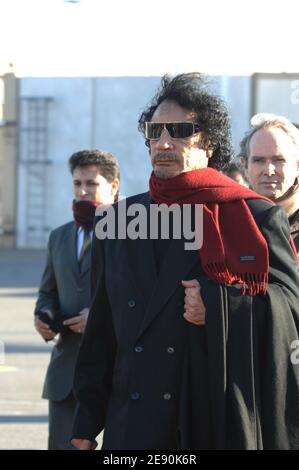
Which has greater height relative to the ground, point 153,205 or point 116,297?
point 153,205

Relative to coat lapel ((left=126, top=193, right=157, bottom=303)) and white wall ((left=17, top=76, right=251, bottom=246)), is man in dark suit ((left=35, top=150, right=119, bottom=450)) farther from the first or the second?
white wall ((left=17, top=76, right=251, bottom=246))

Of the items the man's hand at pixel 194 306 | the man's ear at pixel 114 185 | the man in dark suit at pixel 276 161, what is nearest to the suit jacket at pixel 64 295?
the man's ear at pixel 114 185

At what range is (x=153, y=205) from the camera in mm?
→ 3711

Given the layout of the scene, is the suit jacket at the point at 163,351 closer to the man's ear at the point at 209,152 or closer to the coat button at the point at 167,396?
the coat button at the point at 167,396

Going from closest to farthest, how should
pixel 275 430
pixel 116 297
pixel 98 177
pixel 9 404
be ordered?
pixel 275 430, pixel 116 297, pixel 98 177, pixel 9 404

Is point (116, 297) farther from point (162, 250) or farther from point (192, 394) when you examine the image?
point (192, 394)

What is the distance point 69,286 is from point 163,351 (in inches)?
91.0

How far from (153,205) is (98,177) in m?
2.29

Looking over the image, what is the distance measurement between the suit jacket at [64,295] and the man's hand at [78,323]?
10cm

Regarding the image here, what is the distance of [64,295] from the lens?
5797 mm

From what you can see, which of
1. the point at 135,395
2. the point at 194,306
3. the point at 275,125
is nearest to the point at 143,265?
the point at 194,306

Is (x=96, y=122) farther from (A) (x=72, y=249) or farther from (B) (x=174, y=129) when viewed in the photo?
(B) (x=174, y=129)

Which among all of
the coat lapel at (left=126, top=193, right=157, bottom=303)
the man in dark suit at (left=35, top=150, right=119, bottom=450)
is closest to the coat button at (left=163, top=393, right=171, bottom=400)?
the coat lapel at (left=126, top=193, right=157, bottom=303)
